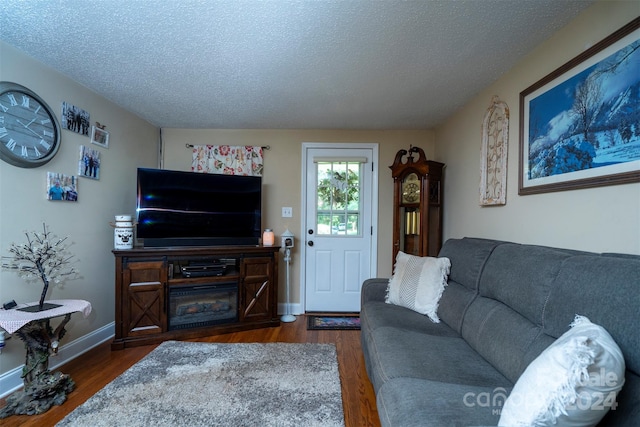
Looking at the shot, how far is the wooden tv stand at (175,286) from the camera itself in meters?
2.42

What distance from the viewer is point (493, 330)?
1361 mm

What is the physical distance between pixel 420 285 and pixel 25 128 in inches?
116

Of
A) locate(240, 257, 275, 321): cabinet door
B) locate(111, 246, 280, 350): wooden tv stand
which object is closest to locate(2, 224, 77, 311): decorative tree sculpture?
locate(111, 246, 280, 350): wooden tv stand

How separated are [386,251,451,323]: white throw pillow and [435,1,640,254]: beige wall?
1.80ft

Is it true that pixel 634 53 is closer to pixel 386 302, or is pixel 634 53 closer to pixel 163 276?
pixel 386 302

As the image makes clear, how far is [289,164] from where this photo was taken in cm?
340

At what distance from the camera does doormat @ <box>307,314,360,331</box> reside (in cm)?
294

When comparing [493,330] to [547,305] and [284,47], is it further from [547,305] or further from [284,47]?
[284,47]

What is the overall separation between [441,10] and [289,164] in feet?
7.48

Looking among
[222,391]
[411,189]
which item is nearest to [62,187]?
[222,391]

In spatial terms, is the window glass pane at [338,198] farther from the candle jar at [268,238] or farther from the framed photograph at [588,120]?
the framed photograph at [588,120]

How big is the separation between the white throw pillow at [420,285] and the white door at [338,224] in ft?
3.98

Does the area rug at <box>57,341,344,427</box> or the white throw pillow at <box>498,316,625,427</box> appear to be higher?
the white throw pillow at <box>498,316,625,427</box>

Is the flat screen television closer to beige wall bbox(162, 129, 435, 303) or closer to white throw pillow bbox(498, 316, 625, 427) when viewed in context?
beige wall bbox(162, 129, 435, 303)
